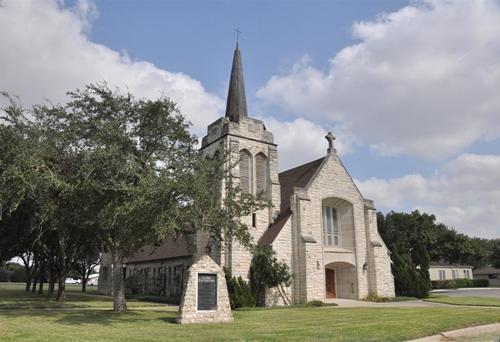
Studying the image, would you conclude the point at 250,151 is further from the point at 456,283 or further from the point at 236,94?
the point at 456,283

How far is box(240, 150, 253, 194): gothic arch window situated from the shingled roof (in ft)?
9.09

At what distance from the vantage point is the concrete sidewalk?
488 inches

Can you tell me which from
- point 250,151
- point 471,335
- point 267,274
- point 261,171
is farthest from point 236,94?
point 471,335

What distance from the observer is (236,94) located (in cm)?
3291

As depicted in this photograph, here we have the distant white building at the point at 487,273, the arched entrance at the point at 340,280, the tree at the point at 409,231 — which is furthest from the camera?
the distant white building at the point at 487,273

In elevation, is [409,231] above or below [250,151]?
below

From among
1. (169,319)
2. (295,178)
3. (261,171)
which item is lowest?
(169,319)

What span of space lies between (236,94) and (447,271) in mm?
52301

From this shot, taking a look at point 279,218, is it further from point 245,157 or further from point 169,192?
point 169,192

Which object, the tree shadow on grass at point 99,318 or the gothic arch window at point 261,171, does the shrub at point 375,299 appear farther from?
the tree shadow on grass at point 99,318

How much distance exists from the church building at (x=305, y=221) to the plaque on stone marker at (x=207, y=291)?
9.78m

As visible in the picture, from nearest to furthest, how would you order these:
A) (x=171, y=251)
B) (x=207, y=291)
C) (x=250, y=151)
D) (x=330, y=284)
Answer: (x=207, y=291) → (x=250, y=151) → (x=330, y=284) → (x=171, y=251)

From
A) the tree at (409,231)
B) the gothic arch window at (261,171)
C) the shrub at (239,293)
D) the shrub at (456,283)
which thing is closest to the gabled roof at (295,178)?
the gothic arch window at (261,171)

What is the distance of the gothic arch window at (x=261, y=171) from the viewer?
100ft
